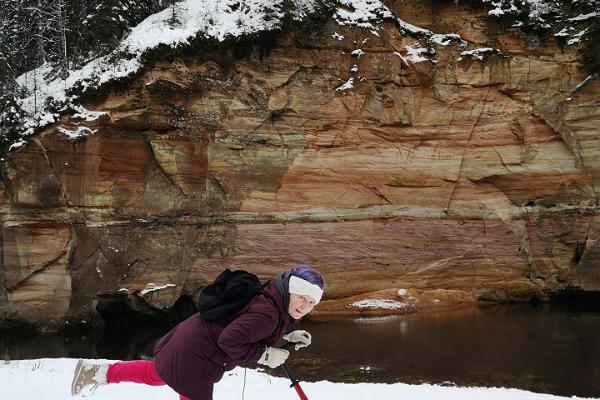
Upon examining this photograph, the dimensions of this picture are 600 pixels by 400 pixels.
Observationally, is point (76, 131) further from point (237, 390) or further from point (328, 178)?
point (237, 390)

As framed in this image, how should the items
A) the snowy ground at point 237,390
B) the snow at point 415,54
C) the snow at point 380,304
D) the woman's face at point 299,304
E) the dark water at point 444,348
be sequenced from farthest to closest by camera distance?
the snow at point 415,54 < the snow at point 380,304 < the dark water at point 444,348 < the snowy ground at point 237,390 < the woman's face at point 299,304

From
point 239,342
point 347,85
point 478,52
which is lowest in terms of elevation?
point 239,342

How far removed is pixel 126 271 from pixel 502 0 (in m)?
14.8

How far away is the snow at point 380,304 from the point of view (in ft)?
54.2

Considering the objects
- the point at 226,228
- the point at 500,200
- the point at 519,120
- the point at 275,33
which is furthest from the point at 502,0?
the point at 226,228

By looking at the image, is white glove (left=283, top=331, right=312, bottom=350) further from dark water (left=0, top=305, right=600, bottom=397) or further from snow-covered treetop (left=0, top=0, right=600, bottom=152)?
snow-covered treetop (left=0, top=0, right=600, bottom=152)

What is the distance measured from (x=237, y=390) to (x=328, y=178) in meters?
10.9

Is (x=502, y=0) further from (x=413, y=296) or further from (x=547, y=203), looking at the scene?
(x=413, y=296)

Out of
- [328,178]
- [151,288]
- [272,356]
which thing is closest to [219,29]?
[328,178]

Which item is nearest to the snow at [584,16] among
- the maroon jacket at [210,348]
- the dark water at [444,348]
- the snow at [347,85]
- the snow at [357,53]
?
the snow at [357,53]

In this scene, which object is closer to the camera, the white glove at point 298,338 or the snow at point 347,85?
the white glove at point 298,338

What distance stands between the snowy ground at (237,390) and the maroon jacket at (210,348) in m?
2.58

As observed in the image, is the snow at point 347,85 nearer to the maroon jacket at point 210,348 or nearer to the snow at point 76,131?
the snow at point 76,131

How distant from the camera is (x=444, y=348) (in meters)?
11.6
